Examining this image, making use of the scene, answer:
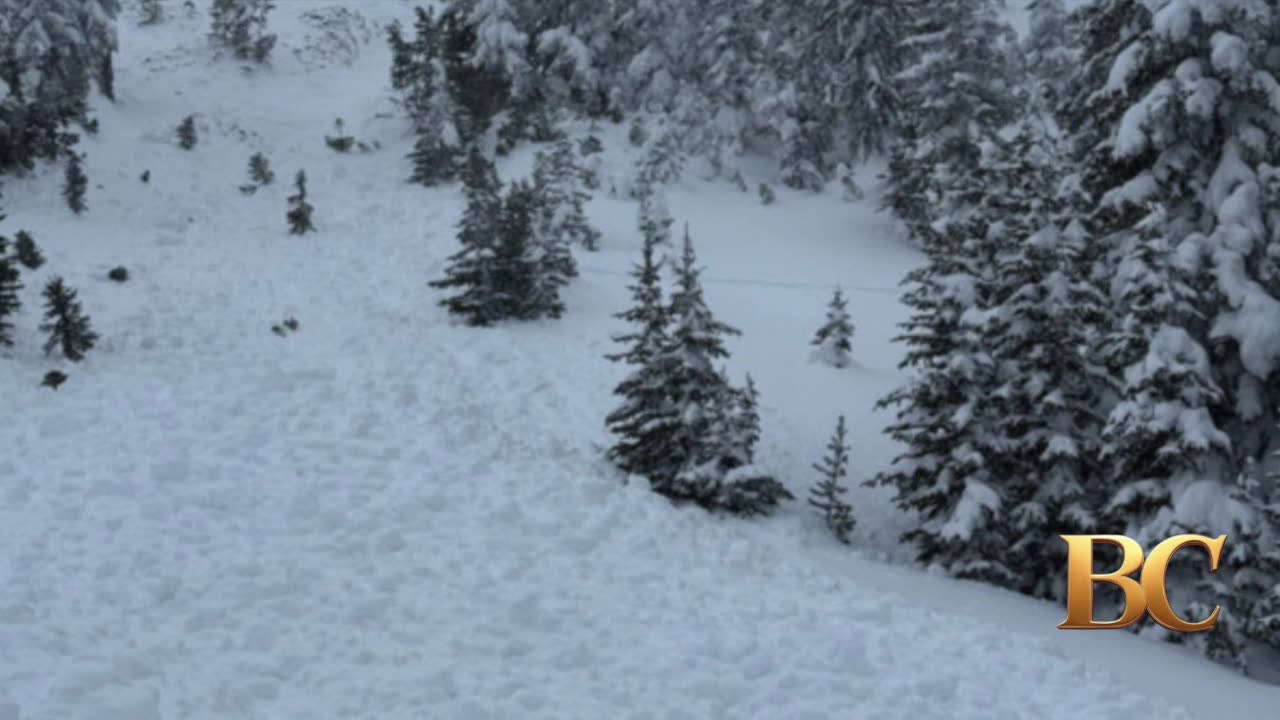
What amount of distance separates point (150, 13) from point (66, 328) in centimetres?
3610

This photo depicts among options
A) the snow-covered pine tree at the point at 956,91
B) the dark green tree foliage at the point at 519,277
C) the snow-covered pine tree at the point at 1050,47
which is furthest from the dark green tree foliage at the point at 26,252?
the snow-covered pine tree at the point at 1050,47

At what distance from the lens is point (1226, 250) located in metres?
11.3

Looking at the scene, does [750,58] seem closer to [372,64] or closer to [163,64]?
[372,64]

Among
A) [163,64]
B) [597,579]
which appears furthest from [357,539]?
[163,64]

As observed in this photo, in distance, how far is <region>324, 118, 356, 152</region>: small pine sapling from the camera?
33594 millimetres

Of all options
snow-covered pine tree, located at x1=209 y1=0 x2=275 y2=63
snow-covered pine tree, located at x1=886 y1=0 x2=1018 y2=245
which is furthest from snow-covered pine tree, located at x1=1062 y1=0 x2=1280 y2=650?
snow-covered pine tree, located at x1=209 y1=0 x2=275 y2=63

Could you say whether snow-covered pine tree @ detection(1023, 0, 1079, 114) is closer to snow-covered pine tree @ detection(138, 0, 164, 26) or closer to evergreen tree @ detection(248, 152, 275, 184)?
evergreen tree @ detection(248, 152, 275, 184)

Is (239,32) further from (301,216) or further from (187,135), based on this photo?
(301,216)

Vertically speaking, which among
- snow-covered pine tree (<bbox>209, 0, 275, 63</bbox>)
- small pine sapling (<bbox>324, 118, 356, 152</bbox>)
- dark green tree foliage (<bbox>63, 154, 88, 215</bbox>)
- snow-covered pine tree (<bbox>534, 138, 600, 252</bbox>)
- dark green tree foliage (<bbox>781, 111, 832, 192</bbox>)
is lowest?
dark green tree foliage (<bbox>63, 154, 88, 215</bbox>)

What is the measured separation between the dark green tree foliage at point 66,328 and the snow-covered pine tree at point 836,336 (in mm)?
13471

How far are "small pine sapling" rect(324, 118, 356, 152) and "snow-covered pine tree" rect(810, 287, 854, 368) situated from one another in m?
22.0

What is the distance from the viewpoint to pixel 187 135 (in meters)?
31.1

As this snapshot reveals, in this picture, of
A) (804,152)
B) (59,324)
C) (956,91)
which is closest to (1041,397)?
(59,324)

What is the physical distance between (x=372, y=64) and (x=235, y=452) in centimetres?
3843
